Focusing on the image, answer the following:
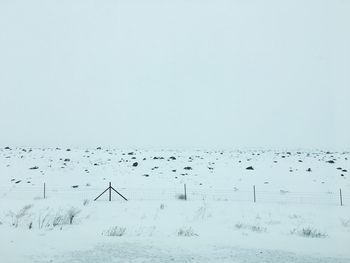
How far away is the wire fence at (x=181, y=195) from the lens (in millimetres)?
24609

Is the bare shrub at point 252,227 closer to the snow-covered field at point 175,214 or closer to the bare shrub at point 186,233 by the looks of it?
the snow-covered field at point 175,214

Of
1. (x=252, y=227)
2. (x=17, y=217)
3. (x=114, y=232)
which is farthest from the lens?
(x=17, y=217)

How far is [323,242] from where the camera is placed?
42.2 ft

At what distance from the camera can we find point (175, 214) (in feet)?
61.9

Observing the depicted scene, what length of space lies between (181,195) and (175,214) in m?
6.19

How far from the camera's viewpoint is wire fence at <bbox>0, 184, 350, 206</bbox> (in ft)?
80.7

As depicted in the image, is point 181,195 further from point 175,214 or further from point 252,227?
point 252,227

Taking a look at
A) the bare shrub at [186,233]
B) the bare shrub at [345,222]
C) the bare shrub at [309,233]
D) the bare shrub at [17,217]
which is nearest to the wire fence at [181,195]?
the bare shrub at [345,222]

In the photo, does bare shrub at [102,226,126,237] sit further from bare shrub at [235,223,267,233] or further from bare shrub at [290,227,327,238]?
bare shrub at [290,227,327,238]

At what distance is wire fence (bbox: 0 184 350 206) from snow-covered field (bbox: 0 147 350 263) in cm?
8

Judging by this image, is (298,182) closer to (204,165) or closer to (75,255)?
(204,165)

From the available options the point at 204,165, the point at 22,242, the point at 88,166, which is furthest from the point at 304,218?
the point at 88,166

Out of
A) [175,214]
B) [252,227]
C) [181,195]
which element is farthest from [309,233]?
[181,195]

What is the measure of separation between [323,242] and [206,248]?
13.9ft
